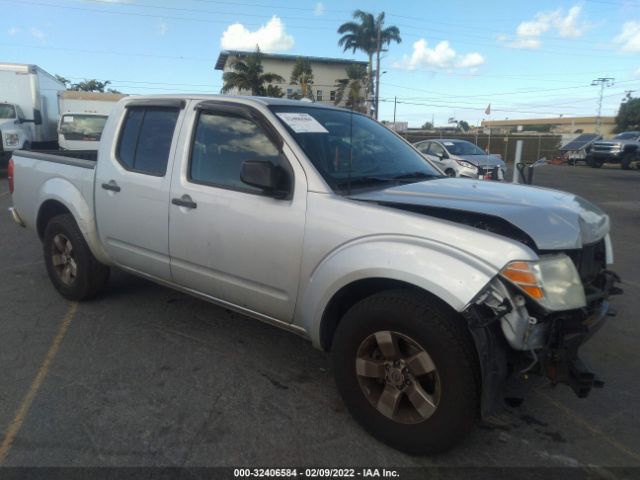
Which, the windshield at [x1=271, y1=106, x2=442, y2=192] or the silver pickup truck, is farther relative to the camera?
the windshield at [x1=271, y1=106, x2=442, y2=192]

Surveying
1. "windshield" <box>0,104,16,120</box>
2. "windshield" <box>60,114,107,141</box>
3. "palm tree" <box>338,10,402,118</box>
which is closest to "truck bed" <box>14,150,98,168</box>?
"windshield" <box>60,114,107,141</box>

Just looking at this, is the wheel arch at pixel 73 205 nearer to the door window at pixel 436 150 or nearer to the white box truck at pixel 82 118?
the door window at pixel 436 150

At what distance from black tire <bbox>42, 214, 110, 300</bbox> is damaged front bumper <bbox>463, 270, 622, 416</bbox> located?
139 inches

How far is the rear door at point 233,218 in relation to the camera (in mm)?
3072

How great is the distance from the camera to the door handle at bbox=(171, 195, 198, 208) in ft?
11.5

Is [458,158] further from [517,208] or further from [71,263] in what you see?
[517,208]

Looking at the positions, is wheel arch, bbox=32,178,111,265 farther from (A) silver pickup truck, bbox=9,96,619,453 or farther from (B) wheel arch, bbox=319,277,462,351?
(B) wheel arch, bbox=319,277,462,351

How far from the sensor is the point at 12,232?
25.8ft

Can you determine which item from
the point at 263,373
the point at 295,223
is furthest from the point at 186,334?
the point at 295,223

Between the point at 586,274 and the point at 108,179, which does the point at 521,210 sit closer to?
the point at 586,274

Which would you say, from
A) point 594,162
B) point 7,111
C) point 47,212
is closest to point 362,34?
point 594,162

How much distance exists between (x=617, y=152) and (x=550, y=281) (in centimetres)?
2731

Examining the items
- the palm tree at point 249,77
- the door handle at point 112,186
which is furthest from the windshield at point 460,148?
the palm tree at point 249,77

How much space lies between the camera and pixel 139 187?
3.88m
